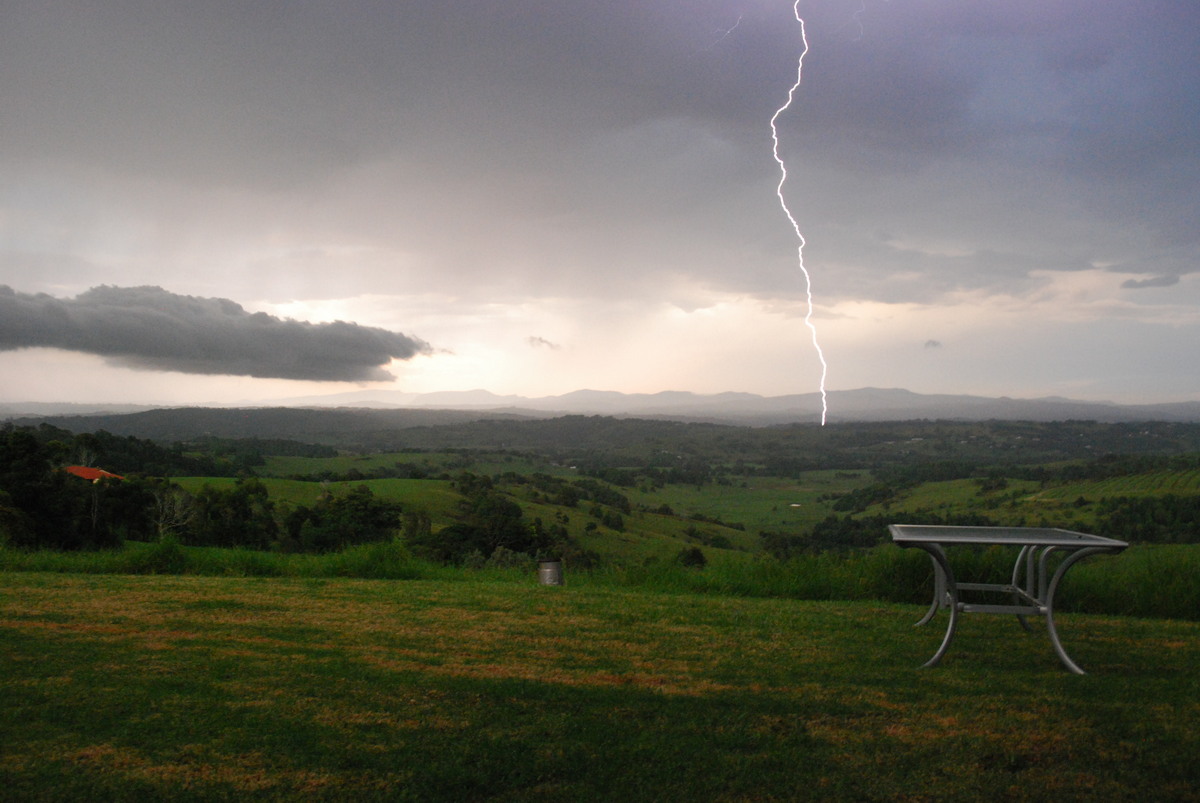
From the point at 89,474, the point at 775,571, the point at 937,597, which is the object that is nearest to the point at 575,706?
the point at 937,597

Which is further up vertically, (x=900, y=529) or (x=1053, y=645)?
(x=900, y=529)

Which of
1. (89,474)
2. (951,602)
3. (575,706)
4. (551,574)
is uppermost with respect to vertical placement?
(951,602)

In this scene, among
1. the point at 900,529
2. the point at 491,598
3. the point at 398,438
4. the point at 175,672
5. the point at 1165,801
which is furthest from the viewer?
the point at 398,438

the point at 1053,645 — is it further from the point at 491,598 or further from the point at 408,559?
the point at 408,559

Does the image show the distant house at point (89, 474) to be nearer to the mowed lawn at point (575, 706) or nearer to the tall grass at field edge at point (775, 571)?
the tall grass at field edge at point (775, 571)

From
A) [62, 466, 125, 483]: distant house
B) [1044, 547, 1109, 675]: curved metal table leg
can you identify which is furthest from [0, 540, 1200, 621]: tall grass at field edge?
[62, 466, 125, 483]: distant house

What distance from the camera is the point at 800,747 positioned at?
3.01m

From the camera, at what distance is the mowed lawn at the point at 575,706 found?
2.70 metres

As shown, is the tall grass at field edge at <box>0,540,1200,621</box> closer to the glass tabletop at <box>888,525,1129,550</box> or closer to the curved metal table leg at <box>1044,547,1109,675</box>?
the glass tabletop at <box>888,525,1129,550</box>

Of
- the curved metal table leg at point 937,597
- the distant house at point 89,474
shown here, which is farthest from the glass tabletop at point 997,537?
the distant house at point 89,474

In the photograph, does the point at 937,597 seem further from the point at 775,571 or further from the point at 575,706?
the point at 575,706

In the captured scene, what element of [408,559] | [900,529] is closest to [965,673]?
[900,529]

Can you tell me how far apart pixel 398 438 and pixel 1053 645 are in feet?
303

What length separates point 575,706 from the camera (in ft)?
11.3
